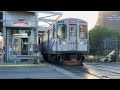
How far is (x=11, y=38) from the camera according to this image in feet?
91.4

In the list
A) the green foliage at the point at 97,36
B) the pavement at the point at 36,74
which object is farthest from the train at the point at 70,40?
the pavement at the point at 36,74

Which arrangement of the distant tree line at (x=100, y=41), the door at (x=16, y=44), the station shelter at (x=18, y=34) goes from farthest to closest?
1. the door at (x=16, y=44)
2. the distant tree line at (x=100, y=41)
3. the station shelter at (x=18, y=34)

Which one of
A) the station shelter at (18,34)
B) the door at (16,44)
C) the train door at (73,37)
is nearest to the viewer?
the train door at (73,37)

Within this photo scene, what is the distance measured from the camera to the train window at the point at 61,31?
2292 centimetres

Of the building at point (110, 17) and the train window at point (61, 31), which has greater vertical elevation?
the building at point (110, 17)

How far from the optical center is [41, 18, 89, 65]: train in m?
22.9

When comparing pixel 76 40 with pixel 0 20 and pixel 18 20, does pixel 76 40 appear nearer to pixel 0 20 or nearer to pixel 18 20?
pixel 18 20

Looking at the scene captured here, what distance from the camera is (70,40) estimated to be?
23156mm

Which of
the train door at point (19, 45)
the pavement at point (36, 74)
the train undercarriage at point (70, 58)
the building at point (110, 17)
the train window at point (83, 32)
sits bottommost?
the pavement at point (36, 74)

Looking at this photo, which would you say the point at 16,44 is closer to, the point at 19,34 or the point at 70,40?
the point at 19,34

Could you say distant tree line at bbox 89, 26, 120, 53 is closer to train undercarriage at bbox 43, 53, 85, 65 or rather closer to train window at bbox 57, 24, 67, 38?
train undercarriage at bbox 43, 53, 85, 65

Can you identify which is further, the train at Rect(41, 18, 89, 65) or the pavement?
the train at Rect(41, 18, 89, 65)

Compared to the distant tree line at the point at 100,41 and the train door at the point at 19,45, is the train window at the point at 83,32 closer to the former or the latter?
the distant tree line at the point at 100,41

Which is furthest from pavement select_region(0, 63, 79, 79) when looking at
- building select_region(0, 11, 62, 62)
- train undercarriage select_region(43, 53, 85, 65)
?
building select_region(0, 11, 62, 62)
